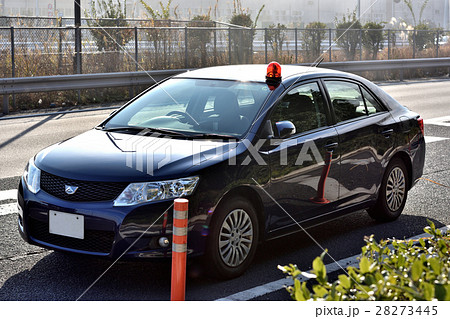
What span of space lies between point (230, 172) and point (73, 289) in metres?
1.34

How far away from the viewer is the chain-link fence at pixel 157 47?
56.9 ft

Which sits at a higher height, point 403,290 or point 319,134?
point 319,134

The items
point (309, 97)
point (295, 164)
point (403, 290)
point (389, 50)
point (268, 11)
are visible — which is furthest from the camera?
point (268, 11)

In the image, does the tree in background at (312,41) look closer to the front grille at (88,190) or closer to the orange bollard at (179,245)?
the front grille at (88,190)

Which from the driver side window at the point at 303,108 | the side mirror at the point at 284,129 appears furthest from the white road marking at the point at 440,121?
the side mirror at the point at 284,129

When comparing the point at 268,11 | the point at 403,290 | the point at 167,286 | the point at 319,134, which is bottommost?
the point at 167,286

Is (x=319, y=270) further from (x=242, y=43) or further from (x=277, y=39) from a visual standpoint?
(x=277, y=39)

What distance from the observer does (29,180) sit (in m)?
5.26

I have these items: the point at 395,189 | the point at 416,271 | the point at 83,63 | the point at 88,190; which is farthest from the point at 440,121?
the point at 416,271

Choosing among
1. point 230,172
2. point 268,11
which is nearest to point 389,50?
point 230,172

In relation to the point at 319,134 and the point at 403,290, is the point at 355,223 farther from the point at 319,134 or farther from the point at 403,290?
the point at 403,290

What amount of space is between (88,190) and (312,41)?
22.5 meters

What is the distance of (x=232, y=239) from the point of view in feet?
16.8

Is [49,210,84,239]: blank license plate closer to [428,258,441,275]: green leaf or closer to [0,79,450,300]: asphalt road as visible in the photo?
[0,79,450,300]: asphalt road
